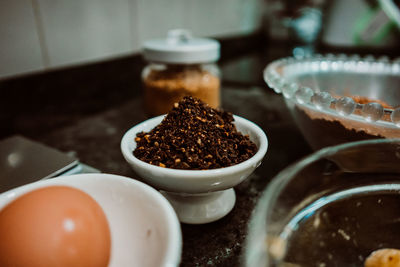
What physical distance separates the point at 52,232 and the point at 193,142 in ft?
0.64

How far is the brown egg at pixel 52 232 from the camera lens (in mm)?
291

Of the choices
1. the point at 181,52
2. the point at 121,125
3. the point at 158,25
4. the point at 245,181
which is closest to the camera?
the point at 245,181

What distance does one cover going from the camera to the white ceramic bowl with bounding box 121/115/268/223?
1.14ft

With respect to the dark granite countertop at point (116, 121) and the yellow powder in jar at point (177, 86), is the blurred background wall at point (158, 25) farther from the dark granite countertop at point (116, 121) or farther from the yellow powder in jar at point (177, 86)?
the yellow powder in jar at point (177, 86)

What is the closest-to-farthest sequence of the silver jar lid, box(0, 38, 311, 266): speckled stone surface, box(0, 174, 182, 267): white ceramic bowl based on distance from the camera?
box(0, 174, 182, 267): white ceramic bowl, box(0, 38, 311, 266): speckled stone surface, the silver jar lid

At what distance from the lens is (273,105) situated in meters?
0.92

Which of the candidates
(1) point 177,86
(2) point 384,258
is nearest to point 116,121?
(1) point 177,86

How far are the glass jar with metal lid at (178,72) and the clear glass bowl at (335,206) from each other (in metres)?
0.38

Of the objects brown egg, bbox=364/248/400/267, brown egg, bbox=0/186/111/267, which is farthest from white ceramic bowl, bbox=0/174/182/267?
brown egg, bbox=364/248/400/267

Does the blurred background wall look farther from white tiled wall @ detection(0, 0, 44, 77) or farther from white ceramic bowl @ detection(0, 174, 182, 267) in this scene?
white ceramic bowl @ detection(0, 174, 182, 267)

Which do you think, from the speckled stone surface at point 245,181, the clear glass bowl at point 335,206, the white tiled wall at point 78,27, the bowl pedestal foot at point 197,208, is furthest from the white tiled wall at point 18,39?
the clear glass bowl at point 335,206

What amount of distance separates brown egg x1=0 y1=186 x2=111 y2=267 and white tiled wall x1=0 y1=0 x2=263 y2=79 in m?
0.55

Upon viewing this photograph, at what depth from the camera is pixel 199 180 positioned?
35 cm

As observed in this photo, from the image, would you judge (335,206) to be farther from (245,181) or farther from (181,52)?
(181,52)
